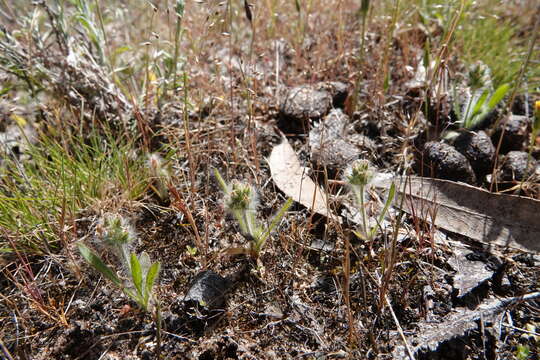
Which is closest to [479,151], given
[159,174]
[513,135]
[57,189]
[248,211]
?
[513,135]

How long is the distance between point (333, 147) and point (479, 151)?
735 millimetres

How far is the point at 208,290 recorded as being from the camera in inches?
65.0

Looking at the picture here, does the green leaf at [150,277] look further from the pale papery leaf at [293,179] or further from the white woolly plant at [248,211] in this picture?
the pale papery leaf at [293,179]

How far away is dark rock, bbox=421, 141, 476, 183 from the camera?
1.98 metres

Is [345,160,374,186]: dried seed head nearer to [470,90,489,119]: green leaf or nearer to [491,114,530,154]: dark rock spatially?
[470,90,489,119]: green leaf

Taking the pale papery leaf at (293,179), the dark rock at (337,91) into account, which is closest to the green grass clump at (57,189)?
the pale papery leaf at (293,179)

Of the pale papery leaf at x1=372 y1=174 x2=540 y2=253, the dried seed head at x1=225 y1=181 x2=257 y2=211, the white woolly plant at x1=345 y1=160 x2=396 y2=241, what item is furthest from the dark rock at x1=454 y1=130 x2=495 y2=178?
the dried seed head at x1=225 y1=181 x2=257 y2=211

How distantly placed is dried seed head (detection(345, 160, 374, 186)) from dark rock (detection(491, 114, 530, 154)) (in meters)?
1.00

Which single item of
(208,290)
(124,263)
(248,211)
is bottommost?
(208,290)

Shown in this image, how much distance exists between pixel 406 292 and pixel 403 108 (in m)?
1.26

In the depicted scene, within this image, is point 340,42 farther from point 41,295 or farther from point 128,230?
point 41,295

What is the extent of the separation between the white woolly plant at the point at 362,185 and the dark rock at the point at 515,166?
2.43ft

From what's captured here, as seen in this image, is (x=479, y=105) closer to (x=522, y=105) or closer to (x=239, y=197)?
(x=522, y=105)

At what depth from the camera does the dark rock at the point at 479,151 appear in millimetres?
2066
